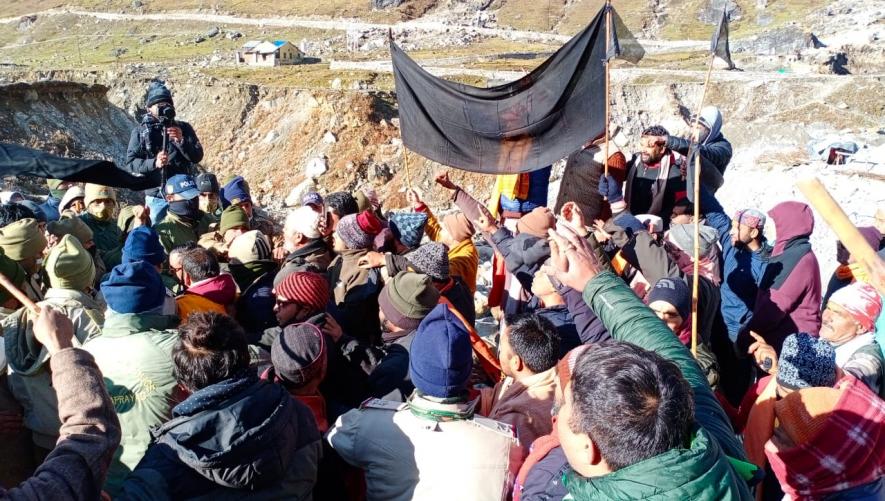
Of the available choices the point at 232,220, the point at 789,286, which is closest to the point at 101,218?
the point at 232,220

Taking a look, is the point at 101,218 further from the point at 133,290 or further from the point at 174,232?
the point at 133,290

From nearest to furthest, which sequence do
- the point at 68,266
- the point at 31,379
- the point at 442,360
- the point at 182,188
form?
the point at 442,360, the point at 31,379, the point at 68,266, the point at 182,188

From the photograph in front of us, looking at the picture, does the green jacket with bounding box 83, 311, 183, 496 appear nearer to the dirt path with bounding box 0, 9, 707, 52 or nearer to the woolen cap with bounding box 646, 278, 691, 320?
the woolen cap with bounding box 646, 278, 691, 320

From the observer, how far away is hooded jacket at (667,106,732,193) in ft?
17.8

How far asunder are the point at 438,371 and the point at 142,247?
8.72 feet

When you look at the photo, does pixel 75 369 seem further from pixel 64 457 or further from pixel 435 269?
pixel 435 269

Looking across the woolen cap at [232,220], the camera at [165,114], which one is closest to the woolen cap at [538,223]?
the woolen cap at [232,220]

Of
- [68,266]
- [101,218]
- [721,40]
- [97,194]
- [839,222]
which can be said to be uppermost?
[721,40]

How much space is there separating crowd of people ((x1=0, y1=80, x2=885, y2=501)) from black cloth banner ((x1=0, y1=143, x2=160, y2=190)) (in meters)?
0.48

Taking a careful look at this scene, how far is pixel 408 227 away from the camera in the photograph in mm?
5008

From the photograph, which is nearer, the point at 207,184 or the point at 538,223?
the point at 538,223

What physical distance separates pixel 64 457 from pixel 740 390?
4.32m

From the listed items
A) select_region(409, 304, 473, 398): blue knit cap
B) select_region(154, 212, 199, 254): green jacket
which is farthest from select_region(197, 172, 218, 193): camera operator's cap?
select_region(409, 304, 473, 398): blue knit cap

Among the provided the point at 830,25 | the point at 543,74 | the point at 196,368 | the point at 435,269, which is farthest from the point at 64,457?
the point at 830,25
